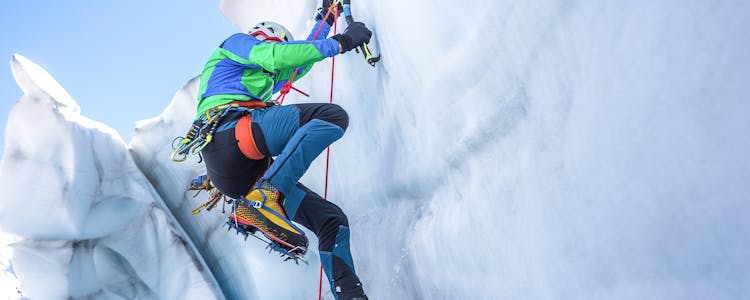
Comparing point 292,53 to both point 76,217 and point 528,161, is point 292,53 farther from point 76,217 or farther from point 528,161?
point 76,217

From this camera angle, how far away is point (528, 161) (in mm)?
1643

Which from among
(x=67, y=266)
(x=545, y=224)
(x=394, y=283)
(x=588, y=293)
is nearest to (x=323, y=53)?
A: (x=394, y=283)

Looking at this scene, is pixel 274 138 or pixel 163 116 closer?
Answer: pixel 274 138

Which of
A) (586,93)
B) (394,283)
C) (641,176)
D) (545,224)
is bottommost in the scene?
(394,283)

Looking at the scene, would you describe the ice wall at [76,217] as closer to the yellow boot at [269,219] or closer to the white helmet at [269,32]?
the yellow boot at [269,219]

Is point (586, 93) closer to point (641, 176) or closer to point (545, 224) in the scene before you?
point (641, 176)

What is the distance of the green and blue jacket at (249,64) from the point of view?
2.48m

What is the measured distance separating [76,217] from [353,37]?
2.80m

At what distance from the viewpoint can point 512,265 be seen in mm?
1728

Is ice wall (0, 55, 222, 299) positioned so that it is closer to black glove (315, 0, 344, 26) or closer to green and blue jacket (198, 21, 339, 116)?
green and blue jacket (198, 21, 339, 116)

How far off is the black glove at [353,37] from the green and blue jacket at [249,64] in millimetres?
44

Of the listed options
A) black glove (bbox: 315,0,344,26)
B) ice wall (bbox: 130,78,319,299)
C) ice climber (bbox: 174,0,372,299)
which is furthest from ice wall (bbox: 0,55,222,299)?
black glove (bbox: 315,0,344,26)

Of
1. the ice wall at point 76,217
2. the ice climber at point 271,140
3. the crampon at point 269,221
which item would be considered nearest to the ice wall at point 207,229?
the ice wall at point 76,217

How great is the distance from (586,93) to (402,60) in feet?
3.67
